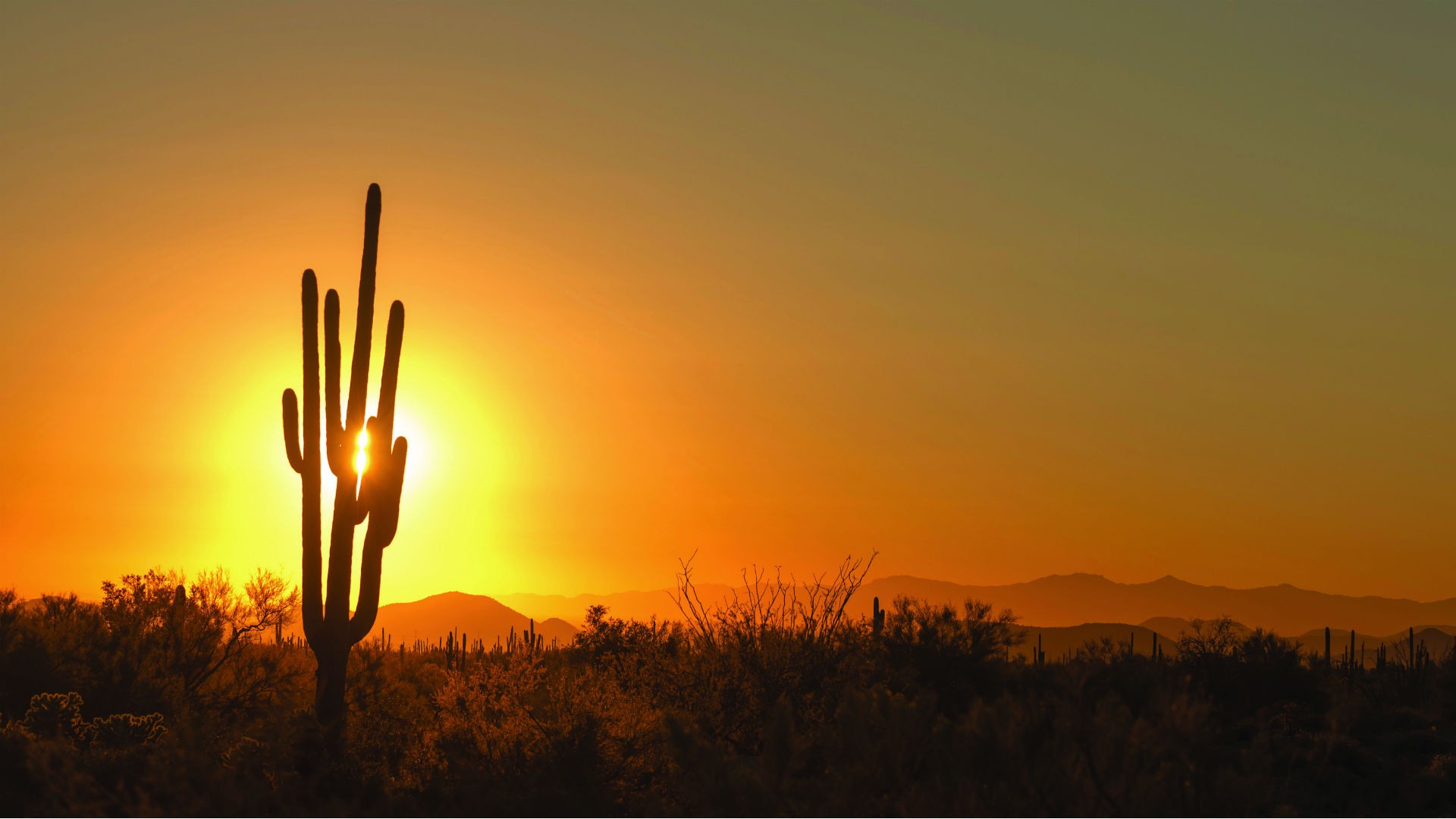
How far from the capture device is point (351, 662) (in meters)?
29.1

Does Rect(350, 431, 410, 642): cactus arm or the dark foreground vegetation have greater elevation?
Rect(350, 431, 410, 642): cactus arm

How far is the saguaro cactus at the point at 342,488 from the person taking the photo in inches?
806

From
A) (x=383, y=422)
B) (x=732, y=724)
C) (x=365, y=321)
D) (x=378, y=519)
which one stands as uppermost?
(x=365, y=321)

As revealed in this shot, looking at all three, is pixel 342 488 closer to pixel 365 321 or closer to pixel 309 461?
pixel 309 461

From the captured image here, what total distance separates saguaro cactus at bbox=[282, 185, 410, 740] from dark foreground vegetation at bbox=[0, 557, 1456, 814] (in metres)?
1.54

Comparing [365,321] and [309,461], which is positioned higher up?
[365,321]

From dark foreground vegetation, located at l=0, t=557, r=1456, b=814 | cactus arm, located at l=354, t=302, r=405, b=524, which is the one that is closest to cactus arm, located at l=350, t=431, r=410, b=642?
cactus arm, located at l=354, t=302, r=405, b=524

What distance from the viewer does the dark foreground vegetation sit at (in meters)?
10.6

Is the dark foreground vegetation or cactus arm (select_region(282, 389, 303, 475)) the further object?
cactus arm (select_region(282, 389, 303, 475))

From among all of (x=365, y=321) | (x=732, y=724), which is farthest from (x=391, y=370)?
(x=732, y=724)

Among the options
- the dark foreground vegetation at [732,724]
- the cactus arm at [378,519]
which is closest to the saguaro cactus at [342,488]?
the cactus arm at [378,519]

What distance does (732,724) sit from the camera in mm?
17906

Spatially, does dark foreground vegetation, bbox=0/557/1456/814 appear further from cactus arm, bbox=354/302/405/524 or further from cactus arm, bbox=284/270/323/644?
cactus arm, bbox=354/302/405/524

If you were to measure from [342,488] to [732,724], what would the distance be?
7.59 metres
